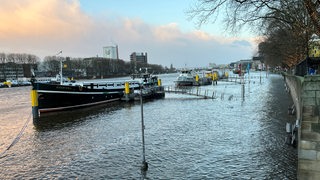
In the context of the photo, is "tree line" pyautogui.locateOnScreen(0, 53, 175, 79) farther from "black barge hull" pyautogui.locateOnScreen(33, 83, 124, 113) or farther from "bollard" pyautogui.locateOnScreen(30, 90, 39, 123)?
"bollard" pyautogui.locateOnScreen(30, 90, 39, 123)

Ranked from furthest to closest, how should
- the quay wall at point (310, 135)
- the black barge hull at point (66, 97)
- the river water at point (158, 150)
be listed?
1. the black barge hull at point (66, 97)
2. the river water at point (158, 150)
3. the quay wall at point (310, 135)

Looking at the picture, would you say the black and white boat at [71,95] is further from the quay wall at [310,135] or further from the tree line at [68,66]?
the tree line at [68,66]

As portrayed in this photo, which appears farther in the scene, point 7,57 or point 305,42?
point 7,57

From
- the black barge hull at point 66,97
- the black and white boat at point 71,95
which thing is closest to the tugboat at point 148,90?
the black and white boat at point 71,95

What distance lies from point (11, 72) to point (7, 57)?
8673 mm

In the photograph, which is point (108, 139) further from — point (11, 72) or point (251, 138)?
point (11, 72)

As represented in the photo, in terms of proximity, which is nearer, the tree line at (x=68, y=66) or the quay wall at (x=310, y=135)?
the quay wall at (x=310, y=135)

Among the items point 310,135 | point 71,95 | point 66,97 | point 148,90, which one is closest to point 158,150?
point 310,135

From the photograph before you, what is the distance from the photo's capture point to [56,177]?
12078 mm

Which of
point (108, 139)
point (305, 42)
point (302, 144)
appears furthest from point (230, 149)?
point (305, 42)

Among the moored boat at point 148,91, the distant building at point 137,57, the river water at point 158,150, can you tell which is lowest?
the river water at point 158,150

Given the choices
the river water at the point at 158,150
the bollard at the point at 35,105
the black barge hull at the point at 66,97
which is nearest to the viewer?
the river water at the point at 158,150

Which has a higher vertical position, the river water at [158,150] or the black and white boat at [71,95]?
the black and white boat at [71,95]

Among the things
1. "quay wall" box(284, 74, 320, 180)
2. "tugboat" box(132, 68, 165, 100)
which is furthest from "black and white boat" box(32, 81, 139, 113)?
"quay wall" box(284, 74, 320, 180)
